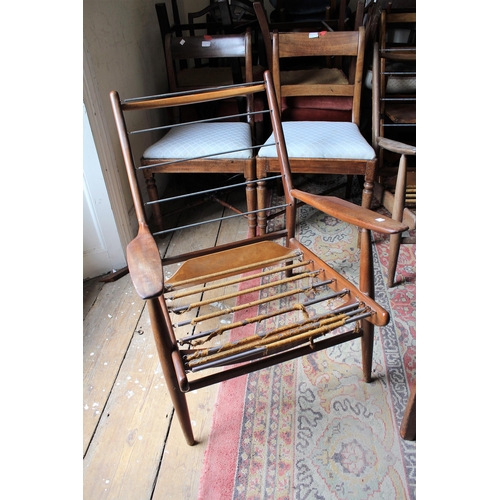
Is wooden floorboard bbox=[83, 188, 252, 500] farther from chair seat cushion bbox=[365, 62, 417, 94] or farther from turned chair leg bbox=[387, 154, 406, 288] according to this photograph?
chair seat cushion bbox=[365, 62, 417, 94]

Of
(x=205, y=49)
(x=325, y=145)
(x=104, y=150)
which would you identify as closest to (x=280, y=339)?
(x=325, y=145)

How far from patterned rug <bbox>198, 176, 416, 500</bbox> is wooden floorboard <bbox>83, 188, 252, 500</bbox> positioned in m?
0.06

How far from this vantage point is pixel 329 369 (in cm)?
129

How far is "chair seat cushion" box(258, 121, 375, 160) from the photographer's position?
1604 mm

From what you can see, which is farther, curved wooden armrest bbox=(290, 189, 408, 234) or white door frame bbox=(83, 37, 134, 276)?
white door frame bbox=(83, 37, 134, 276)

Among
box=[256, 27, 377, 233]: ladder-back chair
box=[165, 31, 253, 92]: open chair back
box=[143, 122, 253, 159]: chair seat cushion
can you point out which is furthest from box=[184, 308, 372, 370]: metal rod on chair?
box=[165, 31, 253, 92]: open chair back

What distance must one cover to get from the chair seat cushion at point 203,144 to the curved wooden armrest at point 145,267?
771 mm

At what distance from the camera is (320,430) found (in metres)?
1.10

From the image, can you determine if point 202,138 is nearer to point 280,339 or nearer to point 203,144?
point 203,144

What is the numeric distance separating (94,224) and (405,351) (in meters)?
1.28
